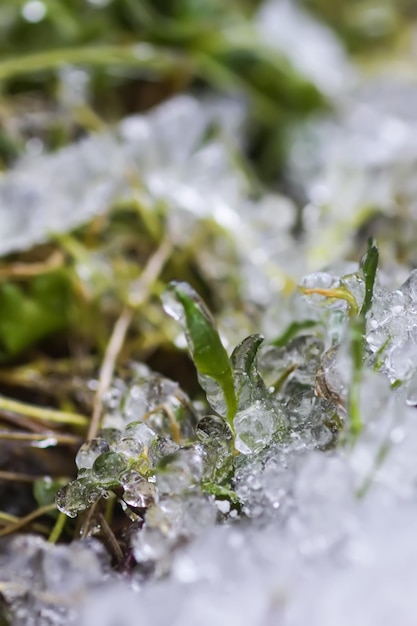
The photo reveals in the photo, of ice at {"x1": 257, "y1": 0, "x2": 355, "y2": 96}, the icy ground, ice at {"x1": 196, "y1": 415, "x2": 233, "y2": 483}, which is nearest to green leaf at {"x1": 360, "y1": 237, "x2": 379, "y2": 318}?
the icy ground

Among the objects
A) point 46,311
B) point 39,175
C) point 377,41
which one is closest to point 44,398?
point 46,311

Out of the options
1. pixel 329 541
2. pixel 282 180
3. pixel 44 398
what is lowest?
pixel 44 398

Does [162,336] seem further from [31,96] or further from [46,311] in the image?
[31,96]

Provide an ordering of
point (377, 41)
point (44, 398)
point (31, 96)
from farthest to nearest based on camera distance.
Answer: point (377, 41) < point (31, 96) < point (44, 398)

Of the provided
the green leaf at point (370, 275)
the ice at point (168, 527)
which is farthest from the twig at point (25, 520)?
the green leaf at point (370, 275)

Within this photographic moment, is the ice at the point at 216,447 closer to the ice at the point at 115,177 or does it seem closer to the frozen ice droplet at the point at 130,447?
the frozen ice droplet at the point at 130,447

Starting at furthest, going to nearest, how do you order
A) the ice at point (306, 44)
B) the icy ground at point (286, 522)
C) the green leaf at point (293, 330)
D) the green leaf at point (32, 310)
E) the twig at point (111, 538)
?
the ice at point (306, 44) → the green leaf at point (32, 310) → the green leaf at point (293, 330) → the twig at point (111, 538) → the icy ground at point (286, 522)

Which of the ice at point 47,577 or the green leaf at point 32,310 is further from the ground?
the ice at point 47,577
